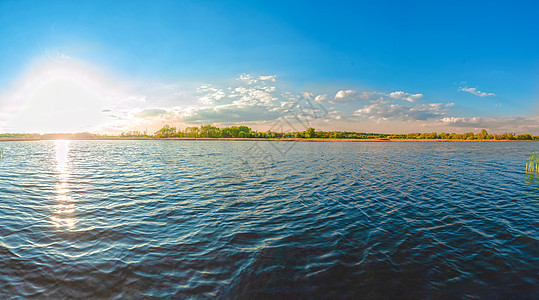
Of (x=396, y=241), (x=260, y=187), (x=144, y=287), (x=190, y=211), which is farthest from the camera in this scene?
(x=260, y=187)

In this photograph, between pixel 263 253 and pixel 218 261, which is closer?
pixel 218 261

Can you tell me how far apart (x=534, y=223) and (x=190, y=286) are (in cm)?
1752

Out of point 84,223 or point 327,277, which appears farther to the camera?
point 84,223

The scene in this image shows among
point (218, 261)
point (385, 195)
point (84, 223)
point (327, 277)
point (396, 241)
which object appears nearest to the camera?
point (327, 277)

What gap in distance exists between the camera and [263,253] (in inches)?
353

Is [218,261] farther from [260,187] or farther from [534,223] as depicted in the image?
[534,223]

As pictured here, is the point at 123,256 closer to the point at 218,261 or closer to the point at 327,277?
the point at 218,261

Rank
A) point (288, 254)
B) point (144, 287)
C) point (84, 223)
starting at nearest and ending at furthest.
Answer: point (144, 287) < point (288, 254) < point (84, 223)

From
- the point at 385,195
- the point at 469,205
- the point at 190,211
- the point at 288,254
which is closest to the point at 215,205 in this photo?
the point at 190,211

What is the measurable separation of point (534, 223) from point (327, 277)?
13.4 m

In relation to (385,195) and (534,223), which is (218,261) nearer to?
(385,195)

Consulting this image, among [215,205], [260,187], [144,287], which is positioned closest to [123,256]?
[144,287]

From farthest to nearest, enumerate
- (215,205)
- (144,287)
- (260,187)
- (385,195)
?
1. (260,187)
2. (385,195)
3. (215,205)
4. (144,287)

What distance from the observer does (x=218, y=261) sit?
8.34 metres
